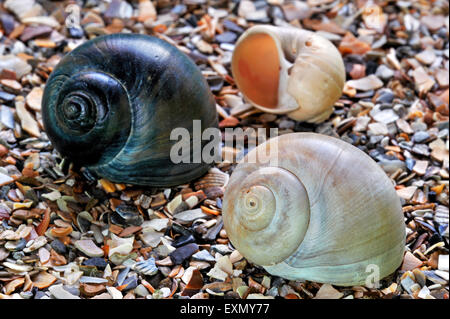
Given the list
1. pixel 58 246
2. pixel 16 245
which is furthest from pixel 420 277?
pixel 16 245

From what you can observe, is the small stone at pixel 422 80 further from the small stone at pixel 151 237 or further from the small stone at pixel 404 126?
the small stone at pixel 151 237

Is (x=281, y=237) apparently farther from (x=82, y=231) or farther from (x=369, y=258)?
(x=82, y=231)

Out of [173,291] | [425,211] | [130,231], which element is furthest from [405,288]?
[130,231]

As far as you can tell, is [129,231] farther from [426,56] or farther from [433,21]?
[433,21]

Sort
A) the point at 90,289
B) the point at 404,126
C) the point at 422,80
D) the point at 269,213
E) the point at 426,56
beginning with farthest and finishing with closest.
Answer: the point at 426,56
the point at 422,80
the point at 404,126
the point at 90,289
the point at 269,213

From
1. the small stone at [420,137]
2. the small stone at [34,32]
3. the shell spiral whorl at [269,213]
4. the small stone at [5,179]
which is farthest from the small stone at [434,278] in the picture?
the small stone at [34,32]

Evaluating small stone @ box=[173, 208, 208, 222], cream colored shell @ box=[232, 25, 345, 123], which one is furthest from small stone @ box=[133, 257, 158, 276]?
cream colored shell @ box=[232, 25, 345, 123]

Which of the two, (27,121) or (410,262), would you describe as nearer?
(410,262)
